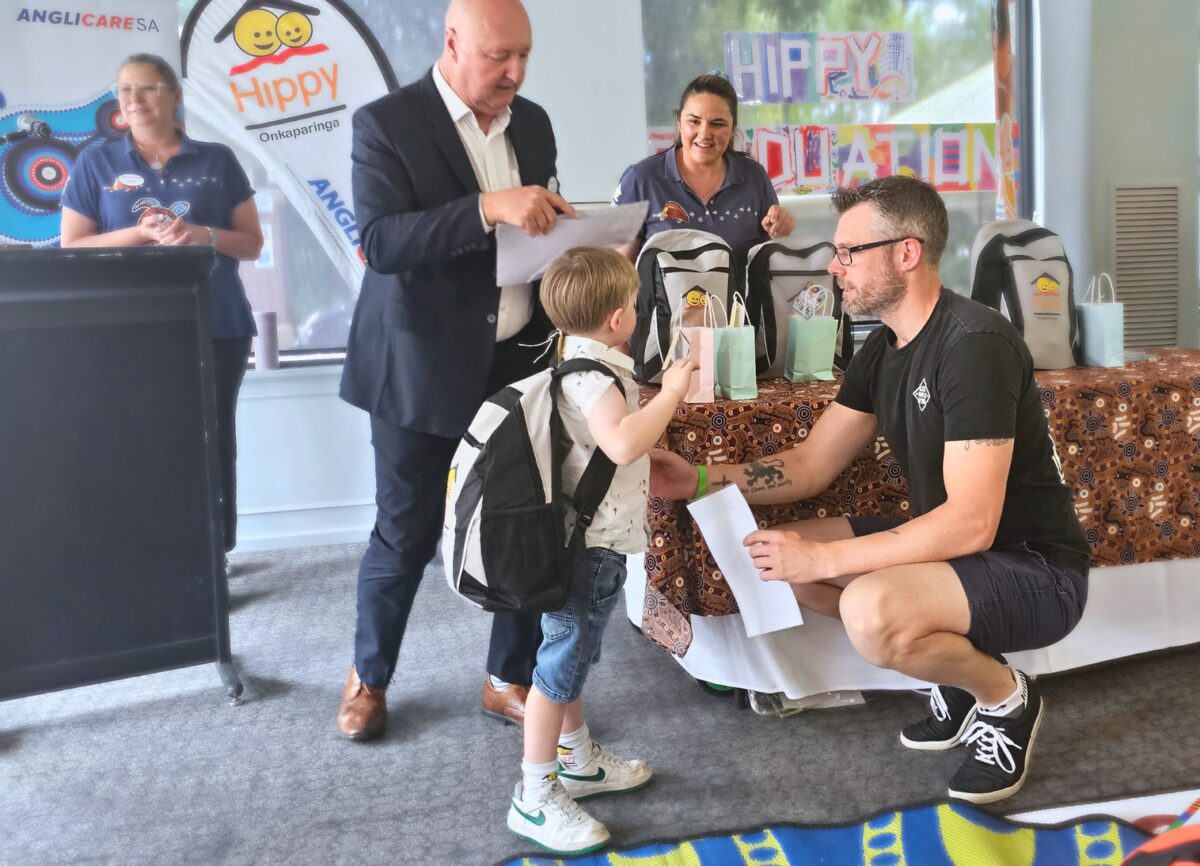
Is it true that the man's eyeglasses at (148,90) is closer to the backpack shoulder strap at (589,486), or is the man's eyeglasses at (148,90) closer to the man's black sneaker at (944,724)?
the backpack shoulder strap at (589,486)

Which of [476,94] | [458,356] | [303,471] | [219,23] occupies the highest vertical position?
[219,23]

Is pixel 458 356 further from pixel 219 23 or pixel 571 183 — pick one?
pixel 219 23

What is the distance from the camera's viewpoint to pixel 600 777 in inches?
74.9

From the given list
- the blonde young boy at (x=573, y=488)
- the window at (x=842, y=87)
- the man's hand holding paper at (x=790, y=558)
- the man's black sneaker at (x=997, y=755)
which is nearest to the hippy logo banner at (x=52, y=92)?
the window at (x=842, y=87)

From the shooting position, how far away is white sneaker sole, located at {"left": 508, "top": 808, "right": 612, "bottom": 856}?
170 centimetres

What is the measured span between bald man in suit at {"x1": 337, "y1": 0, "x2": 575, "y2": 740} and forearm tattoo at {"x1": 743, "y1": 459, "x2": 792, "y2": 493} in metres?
0.53

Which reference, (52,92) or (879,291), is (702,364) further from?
(52,92)

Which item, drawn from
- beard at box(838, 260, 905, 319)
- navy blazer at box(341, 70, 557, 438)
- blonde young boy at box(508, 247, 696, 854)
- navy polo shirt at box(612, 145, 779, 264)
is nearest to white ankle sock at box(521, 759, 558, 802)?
blonde young boy at box(508, 247, 696, 854)

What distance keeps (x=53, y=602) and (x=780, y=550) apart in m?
1.19

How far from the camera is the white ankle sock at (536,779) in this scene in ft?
5.73

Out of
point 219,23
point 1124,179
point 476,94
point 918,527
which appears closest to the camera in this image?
point 918,527

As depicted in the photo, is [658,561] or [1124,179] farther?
[1124,179]

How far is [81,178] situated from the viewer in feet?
9.96

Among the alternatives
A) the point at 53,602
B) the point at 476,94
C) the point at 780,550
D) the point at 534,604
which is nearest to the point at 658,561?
the point at 780,550
